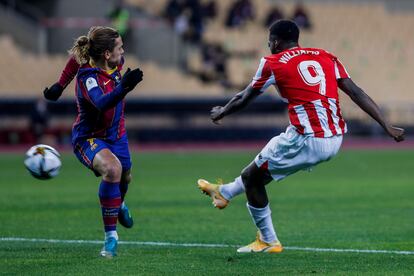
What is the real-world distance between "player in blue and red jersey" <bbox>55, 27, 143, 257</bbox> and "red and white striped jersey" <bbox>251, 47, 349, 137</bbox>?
1354 mm

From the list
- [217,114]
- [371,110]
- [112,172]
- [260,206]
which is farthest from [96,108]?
[371,110]

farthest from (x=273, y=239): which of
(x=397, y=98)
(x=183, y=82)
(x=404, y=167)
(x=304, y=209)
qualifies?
(x=397, y=98)

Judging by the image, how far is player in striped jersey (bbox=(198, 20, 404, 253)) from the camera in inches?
382

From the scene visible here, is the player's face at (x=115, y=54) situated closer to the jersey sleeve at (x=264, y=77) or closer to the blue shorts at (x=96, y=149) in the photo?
the blue shorts at (x=96, y=149)

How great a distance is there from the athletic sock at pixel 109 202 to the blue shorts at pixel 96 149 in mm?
299

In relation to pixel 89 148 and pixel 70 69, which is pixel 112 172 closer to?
pixel 89 148

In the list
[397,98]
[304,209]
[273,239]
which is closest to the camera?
[273,239]

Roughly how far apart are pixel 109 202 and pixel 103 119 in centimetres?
81

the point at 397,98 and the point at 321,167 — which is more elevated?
the point at 321,167

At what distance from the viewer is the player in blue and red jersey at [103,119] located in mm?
9742

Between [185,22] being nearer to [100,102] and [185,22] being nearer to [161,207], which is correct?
[161,207]

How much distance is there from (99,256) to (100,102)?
1418mm

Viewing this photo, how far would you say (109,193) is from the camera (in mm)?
9797

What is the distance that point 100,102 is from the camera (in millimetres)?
9555
